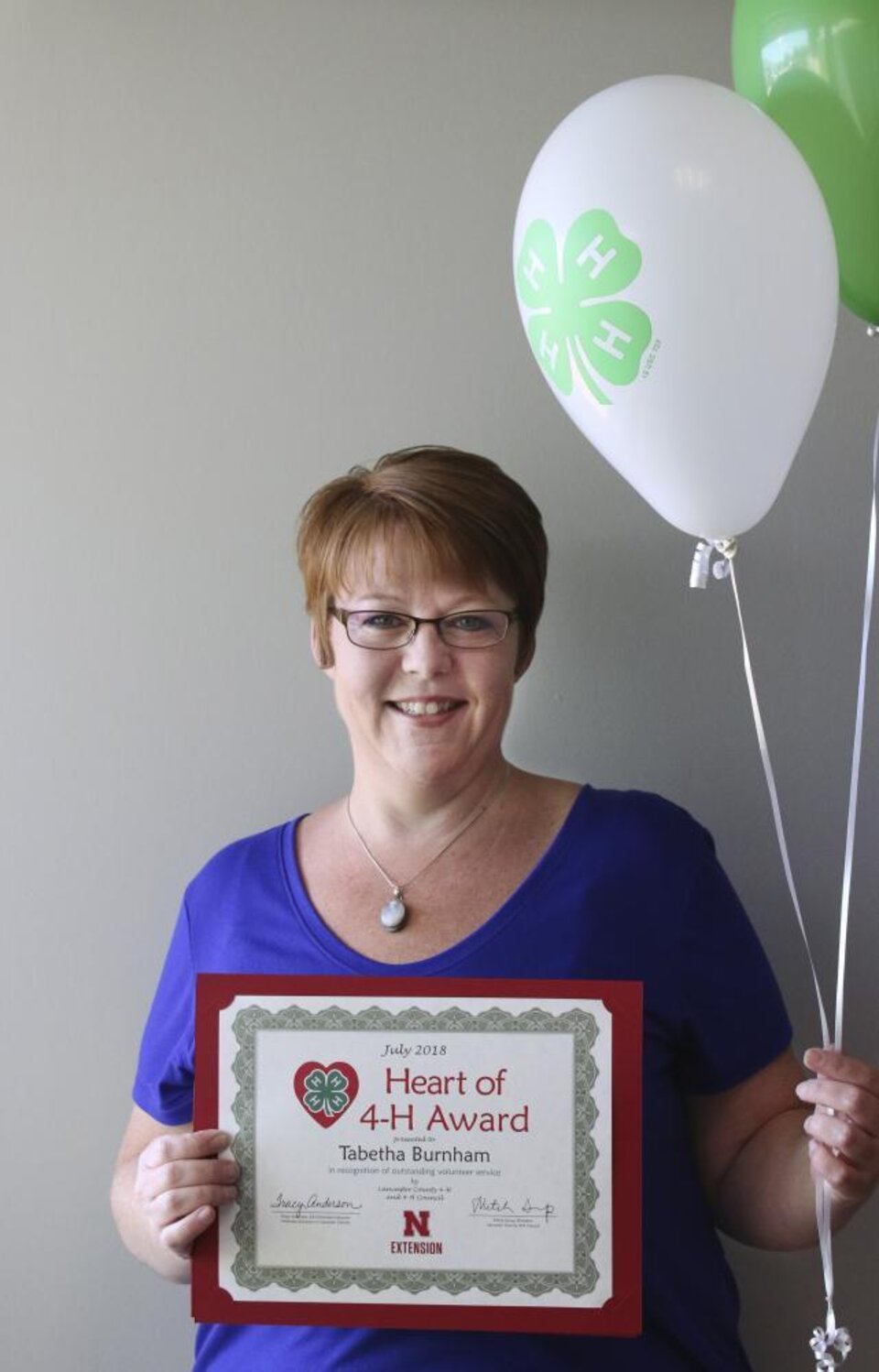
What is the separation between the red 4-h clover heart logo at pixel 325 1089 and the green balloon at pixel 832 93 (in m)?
0.80

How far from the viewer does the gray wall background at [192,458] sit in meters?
1.90

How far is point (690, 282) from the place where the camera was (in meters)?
1.33

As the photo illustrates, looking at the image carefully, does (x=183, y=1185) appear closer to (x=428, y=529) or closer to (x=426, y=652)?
(x=426, y=652)

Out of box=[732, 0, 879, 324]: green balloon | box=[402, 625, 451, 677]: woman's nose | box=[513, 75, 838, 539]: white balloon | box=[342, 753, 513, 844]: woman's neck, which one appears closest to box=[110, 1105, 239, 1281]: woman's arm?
box=[342, 753, 513, 844]: woman's neck

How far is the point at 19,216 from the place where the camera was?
6.28 feet

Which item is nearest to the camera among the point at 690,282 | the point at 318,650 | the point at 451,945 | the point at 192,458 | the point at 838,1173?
the point at 690,282

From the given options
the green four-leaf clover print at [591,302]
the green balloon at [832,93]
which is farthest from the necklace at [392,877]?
the green balloon at [832,93]

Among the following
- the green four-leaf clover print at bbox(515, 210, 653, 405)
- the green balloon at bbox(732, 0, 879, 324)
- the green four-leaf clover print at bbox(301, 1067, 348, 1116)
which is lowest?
the green four-leaf clover print at bbox(301, 1067, 348, 1116)

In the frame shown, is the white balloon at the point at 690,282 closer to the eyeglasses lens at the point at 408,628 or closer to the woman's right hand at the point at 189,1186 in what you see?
the eyeglasses lens at the point at 408,628

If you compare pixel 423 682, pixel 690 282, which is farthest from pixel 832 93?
pixel 423 682

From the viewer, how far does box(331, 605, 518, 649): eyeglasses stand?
5.24 ft

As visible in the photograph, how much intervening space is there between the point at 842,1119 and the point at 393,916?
1.55ft

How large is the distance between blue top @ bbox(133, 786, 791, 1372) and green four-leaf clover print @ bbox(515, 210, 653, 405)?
1.65ft

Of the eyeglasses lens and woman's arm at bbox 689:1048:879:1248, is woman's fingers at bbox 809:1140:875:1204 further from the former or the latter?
the eyeglasses lens
